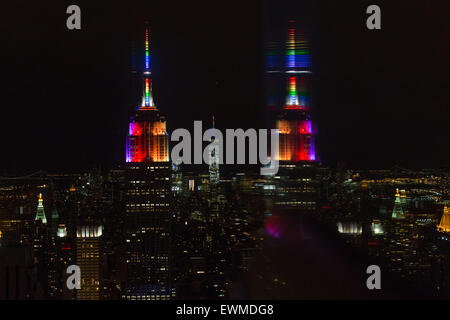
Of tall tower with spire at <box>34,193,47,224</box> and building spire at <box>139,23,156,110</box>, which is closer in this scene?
building spire at <box>139,23,156,110</box>

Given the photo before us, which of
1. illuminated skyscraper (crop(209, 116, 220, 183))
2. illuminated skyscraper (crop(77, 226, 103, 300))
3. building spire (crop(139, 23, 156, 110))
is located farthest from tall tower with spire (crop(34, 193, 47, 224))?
illuminated skyscraper (crop(209, 116, 220, 183))

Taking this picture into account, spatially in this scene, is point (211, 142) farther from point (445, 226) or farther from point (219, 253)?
point (445, 226)

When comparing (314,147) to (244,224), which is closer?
(244,224)

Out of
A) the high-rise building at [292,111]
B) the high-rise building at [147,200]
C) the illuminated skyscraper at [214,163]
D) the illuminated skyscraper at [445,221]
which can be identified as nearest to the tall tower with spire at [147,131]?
the high-rise building at [147,200]

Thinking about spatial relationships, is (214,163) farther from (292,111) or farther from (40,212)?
(40,212)

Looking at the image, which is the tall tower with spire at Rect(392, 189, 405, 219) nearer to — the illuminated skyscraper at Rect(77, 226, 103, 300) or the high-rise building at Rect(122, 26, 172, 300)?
the high-rise building at Rect(122, 26, 172, 300)

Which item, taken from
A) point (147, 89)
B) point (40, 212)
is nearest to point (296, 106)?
point (147, 89)

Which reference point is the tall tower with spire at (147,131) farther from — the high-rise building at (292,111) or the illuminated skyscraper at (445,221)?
the illuminated skyscraper at (445,221)
